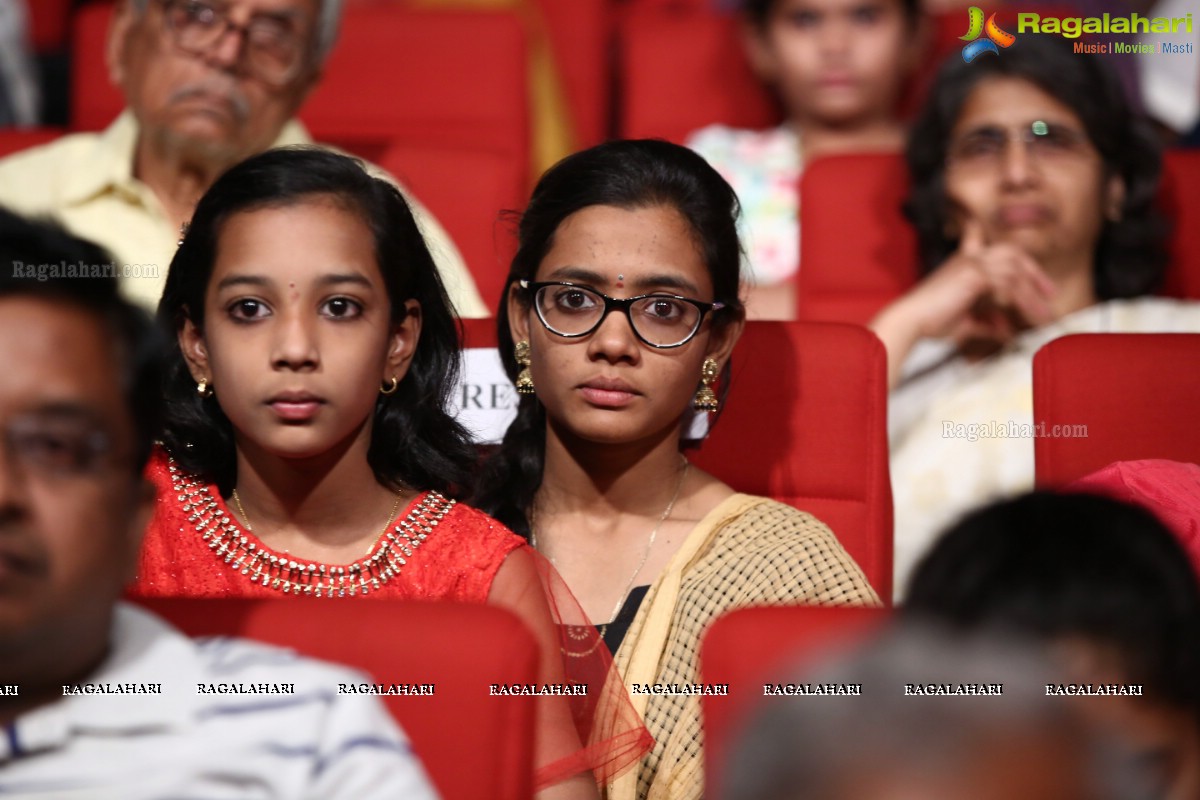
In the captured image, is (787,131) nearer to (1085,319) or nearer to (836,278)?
(836,278)

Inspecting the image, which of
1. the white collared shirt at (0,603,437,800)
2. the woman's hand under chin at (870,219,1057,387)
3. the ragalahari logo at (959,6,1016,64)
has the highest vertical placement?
the ragalahari logo at (959,6,1016,64)

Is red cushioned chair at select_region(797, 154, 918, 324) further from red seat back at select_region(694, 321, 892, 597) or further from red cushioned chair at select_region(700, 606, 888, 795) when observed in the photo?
red cushioned chair at select_region(700, 606, 888, 795)

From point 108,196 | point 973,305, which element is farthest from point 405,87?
point 973,305

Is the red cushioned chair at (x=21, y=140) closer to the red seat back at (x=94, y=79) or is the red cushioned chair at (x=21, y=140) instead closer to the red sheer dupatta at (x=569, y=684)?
the red seat back at (x=94, y=79)

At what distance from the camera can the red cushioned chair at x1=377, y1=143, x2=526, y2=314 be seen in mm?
2627

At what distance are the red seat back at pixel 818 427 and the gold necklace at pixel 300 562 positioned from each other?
473 mm

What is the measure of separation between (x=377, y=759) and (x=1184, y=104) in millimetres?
2595

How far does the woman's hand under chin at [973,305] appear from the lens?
2455 mm

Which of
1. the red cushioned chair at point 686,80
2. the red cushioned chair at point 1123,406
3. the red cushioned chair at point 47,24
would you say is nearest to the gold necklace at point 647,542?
the red cushioned chair at point 1123,406

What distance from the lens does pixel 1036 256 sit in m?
2.54

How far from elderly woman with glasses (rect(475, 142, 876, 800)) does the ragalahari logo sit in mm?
917

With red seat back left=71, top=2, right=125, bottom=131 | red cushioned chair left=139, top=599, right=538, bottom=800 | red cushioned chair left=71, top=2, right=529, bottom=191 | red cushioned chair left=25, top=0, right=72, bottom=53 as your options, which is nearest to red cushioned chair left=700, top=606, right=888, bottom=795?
red cushioned chair left=139, top=599, right=538, bottom=800

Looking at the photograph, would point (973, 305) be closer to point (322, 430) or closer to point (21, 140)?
point (322, 430)

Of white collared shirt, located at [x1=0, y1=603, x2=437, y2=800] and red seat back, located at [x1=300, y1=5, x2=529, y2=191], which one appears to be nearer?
white collared shirt, located at [x1=0, y1=603, x2=437, y2=800]
